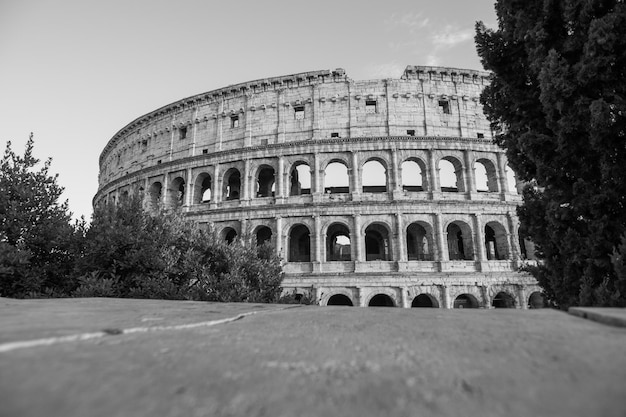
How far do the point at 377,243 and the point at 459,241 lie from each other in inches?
218

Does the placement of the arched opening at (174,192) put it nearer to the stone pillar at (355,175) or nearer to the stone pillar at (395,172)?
the stone pillar at (355,175)

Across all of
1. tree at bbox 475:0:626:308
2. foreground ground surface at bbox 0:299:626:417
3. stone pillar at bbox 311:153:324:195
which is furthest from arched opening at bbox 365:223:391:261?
foreground ground surface at bbox 0:299:626:417

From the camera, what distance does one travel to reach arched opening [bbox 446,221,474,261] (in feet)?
65.6

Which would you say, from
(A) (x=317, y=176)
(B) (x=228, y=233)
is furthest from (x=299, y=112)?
(B) (x=228, y=233)

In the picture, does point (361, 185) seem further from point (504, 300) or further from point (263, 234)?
point (504, 300)

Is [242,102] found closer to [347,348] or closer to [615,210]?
[615,210]

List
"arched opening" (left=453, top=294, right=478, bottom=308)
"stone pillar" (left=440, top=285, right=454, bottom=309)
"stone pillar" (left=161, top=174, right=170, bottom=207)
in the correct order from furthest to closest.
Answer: "stone pillar" (left=161, top=174, right=170, bottom=207), "arched opening" (left=453, top=294, right=478, bottom=308), "stone pillar" (left=440, top=285, right=454, bottom=309)

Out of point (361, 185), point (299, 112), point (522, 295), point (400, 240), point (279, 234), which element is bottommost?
point (522, 295)

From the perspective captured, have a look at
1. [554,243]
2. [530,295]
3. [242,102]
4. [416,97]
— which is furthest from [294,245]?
[554,243]

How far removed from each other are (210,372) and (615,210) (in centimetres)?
817

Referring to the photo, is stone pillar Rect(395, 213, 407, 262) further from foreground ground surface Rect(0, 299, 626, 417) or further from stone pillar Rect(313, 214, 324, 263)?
foreground ground surface Rect(0, 299, 626, 417)

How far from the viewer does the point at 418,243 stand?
21953mm

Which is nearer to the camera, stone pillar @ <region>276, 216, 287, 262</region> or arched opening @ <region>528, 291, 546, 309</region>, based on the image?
arched opening @ <region>528, 291, 546, 309</region>

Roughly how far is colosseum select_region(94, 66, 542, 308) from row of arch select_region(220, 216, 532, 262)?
8 cm
